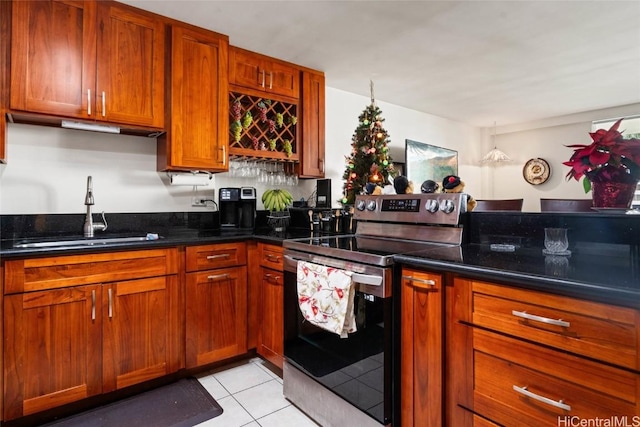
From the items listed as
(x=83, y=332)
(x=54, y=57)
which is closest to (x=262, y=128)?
(x=54, y=57)

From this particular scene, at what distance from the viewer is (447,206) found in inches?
68.5

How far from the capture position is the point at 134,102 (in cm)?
217

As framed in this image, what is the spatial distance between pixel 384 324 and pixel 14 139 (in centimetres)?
243

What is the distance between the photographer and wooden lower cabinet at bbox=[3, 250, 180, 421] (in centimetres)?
163

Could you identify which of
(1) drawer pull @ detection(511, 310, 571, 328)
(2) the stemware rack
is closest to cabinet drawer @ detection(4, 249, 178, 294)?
(2) the stemware rack

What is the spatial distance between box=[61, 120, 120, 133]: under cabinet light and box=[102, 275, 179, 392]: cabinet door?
3.32ft

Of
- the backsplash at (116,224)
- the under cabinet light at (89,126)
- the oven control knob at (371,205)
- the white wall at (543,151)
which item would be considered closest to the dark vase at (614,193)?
the oven control knob at (371,205)

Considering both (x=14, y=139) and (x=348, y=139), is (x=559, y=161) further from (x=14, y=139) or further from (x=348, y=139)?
(x=14, y=139)

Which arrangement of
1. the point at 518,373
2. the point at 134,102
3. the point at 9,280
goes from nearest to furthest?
the point at 518,373
the point at 9,280
the point at 134,102

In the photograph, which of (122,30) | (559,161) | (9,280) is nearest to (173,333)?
(9,280)

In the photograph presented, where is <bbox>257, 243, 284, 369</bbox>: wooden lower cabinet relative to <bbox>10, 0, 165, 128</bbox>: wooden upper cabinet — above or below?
below

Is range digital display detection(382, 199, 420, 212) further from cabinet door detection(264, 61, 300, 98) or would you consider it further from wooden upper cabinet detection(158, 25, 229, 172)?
cabinet door detection(264, 61, 300, 98)

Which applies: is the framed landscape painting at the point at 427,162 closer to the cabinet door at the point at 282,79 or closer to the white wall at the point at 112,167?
the white wall at the point at 112,167

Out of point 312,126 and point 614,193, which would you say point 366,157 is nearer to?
point 312,126
